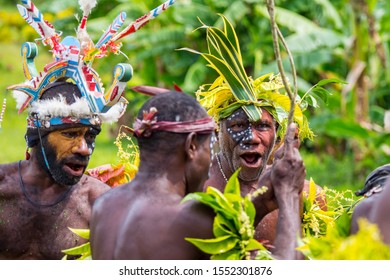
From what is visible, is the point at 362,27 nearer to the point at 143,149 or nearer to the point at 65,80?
the point at 65,80

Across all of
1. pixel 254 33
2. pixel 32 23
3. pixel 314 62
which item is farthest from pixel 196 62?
pixel 32 23

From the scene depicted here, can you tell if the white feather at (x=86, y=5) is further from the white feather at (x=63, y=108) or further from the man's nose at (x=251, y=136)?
the man's nose at (x=251, y=136)

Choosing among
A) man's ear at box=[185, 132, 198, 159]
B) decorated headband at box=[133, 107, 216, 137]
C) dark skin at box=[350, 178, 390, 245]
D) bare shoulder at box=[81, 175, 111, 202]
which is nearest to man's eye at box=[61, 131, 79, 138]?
bare shoulder at box=[81, 175, 111, 202]

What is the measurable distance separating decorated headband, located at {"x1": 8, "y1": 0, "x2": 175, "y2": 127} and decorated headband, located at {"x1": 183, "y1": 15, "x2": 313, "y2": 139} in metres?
0.41

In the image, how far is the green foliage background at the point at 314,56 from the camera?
15109mm

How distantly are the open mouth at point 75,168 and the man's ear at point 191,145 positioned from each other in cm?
152

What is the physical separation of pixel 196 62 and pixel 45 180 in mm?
12087

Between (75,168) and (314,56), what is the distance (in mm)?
10087

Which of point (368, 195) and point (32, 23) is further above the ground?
point (32, 23)

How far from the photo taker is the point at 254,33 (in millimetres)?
17703

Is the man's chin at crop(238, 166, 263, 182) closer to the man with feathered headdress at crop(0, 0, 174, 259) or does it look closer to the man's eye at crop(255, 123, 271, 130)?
the man's eye at crop(255, 123, 271, 130)

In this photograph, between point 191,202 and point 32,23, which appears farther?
point 32,23

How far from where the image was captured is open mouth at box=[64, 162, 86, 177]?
5836 millimetres

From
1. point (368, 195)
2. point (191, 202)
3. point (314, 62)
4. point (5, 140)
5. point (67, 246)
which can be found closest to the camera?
point (191, 202)
